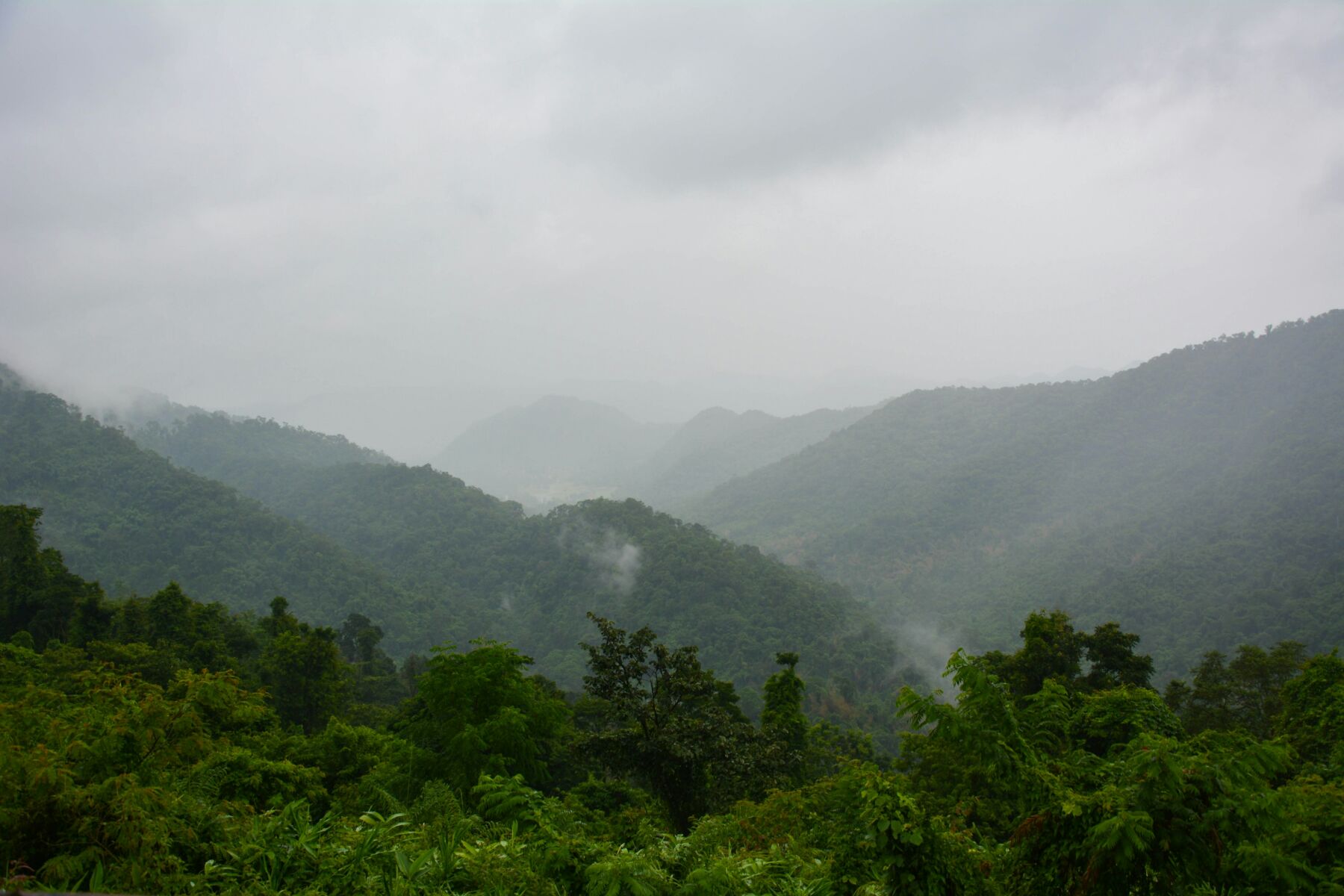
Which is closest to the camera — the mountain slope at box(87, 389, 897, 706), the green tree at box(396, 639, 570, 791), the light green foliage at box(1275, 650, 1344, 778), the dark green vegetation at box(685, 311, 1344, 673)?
the light green foliage at box(1275, 650, 1344, 778)

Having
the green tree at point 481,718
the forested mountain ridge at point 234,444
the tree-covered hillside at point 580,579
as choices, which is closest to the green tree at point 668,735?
the green tree at point 481,718

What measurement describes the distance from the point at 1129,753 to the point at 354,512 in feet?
281

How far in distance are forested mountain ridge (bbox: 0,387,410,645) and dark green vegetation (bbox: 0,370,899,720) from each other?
15 cm

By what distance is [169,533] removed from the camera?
57.4m

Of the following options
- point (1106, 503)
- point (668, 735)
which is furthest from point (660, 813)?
point (1106, 503)

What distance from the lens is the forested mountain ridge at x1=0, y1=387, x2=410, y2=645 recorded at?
53781 millimetres

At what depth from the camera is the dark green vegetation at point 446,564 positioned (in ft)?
169

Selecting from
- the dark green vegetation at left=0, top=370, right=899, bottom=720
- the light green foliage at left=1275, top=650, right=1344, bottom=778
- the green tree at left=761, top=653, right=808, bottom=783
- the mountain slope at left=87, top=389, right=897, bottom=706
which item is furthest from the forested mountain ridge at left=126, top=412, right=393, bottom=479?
the light green foliage at left=1275, top=650, right=1344, bottom=778

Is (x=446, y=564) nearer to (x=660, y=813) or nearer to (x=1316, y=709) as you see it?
(x=660, y=813)

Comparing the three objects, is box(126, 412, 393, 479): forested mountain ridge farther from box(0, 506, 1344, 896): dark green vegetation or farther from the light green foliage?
the light green foliage

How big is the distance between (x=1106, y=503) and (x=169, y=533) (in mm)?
104809

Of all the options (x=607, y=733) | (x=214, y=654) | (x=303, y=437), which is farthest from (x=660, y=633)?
(x=303, y=437)

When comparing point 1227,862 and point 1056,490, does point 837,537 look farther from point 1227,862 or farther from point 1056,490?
point 1227,862

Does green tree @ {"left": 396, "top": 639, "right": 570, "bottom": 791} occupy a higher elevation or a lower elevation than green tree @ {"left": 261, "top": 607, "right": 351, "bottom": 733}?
higher
